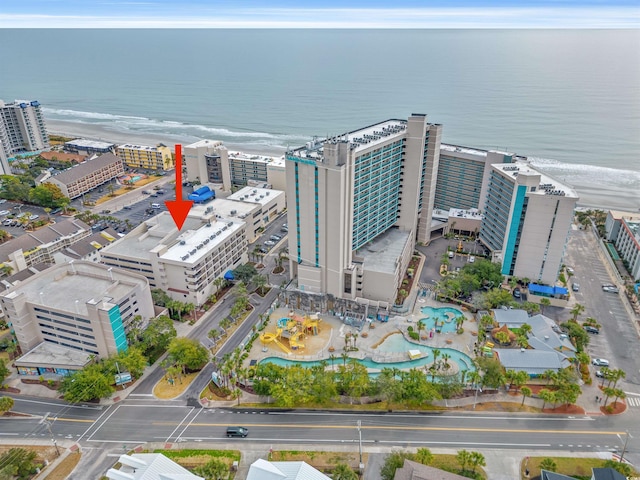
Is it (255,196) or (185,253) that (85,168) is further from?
(185,253)

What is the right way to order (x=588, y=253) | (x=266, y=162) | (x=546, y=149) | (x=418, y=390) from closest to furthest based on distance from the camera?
(x=418, y=390)
(x=588, y=253)
(x=266, y=162)
(x=546, y=149)

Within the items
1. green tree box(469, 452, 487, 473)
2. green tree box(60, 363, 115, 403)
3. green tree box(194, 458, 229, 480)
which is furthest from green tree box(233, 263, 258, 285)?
green tree box(469, 452, 487, 473)

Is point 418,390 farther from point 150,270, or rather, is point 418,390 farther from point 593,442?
point 150,270

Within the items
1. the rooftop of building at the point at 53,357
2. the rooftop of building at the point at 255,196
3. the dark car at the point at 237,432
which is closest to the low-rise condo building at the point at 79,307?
the rooftop of building at the point at 53,357

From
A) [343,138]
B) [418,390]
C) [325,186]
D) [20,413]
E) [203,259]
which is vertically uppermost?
[343,138]

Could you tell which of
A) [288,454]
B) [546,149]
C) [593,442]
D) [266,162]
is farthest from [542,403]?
[546,149]

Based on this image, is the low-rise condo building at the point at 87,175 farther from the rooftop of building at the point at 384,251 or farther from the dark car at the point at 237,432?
the dark car at the point at 237,432

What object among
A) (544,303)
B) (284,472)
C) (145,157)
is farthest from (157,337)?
(145,157)
